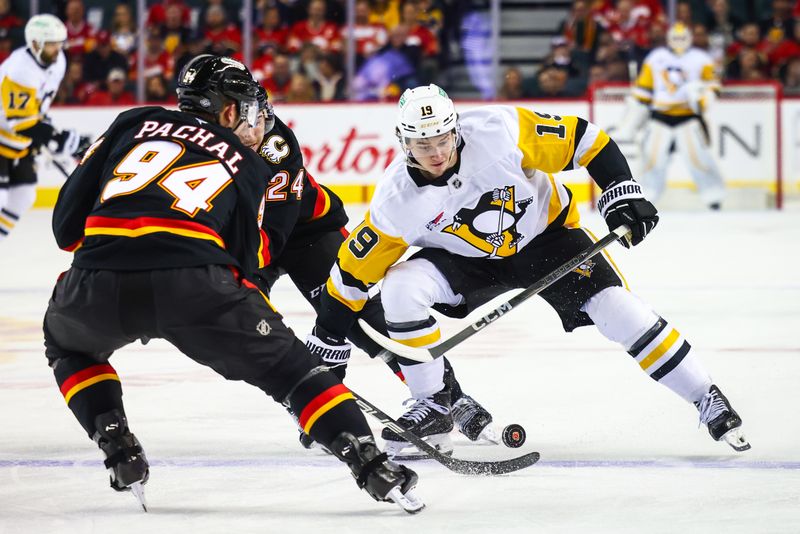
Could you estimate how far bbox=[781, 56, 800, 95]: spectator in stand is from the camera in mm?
9836

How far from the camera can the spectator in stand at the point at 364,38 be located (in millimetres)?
10148

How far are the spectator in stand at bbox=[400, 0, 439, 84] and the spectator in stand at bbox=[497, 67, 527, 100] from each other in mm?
583

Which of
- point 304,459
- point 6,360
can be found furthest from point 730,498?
point 6,360

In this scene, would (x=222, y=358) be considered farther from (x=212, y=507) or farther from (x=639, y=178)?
(x=639, y=178)

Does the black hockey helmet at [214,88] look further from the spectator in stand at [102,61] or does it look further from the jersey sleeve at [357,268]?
the spectator in stand at [102,61]

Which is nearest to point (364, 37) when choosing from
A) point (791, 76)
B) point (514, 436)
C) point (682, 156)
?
point (682, 156)

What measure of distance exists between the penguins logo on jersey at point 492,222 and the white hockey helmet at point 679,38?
660 centimetres

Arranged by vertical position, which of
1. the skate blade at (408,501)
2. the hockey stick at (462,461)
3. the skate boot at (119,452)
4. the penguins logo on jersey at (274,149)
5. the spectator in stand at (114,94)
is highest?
the penguins logo on jersey at (274,149)

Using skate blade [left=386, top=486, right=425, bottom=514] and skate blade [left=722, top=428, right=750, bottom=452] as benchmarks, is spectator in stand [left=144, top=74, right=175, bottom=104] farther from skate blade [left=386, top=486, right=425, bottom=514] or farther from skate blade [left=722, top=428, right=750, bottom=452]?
skate blade [left=386, top=486, right=425, bottom=514]

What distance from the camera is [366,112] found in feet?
32.6

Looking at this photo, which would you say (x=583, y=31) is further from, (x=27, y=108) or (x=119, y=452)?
(x=119, y=452)

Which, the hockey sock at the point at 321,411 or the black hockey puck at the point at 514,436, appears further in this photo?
the black hockey puck at the point at 514,436

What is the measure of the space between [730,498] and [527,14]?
8.36m

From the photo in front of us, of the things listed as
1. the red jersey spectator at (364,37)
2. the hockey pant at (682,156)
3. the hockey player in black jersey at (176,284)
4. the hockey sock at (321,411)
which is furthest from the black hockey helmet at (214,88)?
the red jersey spectator at (364,37)
